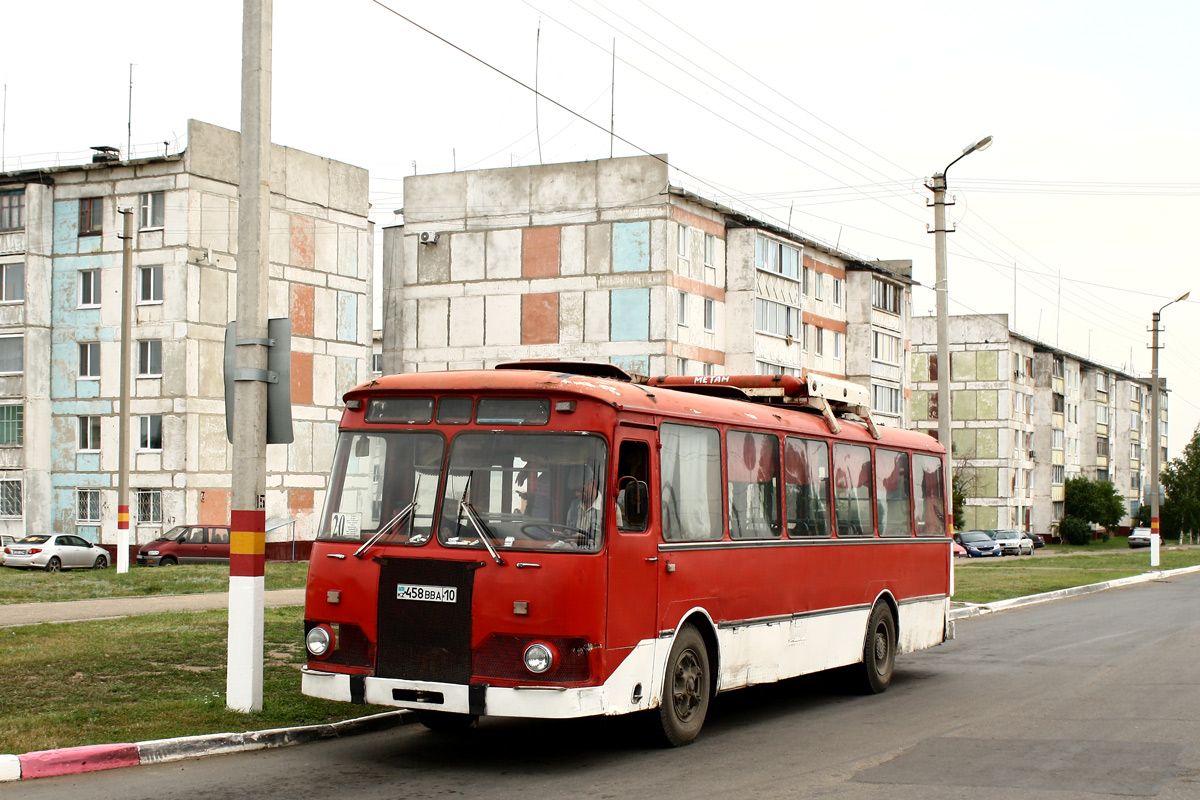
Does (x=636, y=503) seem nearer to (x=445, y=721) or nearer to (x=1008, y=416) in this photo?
(x=445, y=721)

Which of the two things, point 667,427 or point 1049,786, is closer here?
point 1049,786

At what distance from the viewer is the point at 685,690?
10.8 m

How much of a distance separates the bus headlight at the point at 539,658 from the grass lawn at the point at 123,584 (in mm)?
18240

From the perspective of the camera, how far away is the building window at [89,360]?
179 ft

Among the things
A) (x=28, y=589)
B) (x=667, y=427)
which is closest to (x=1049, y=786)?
(x=667, y=427)

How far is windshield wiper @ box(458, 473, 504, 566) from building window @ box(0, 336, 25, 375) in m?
50.0

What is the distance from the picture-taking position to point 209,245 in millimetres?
53719

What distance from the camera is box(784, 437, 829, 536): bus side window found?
13.1 m

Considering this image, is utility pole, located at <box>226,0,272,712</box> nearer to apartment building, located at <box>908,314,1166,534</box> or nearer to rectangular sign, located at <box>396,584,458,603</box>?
rectangular sign, located at <box>396,584,458,603</box>

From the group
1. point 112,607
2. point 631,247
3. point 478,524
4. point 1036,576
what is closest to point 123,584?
point 112,607

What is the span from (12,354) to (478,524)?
5078 centimetres

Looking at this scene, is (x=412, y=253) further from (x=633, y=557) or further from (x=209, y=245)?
(x=633, y=557)

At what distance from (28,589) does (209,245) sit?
90.5 feet

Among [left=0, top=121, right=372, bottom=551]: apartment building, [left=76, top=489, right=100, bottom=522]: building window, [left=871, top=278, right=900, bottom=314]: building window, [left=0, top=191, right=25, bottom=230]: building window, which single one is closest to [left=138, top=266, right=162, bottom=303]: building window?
[left=0, top=121, right=372, bottom=551]: apartment building
